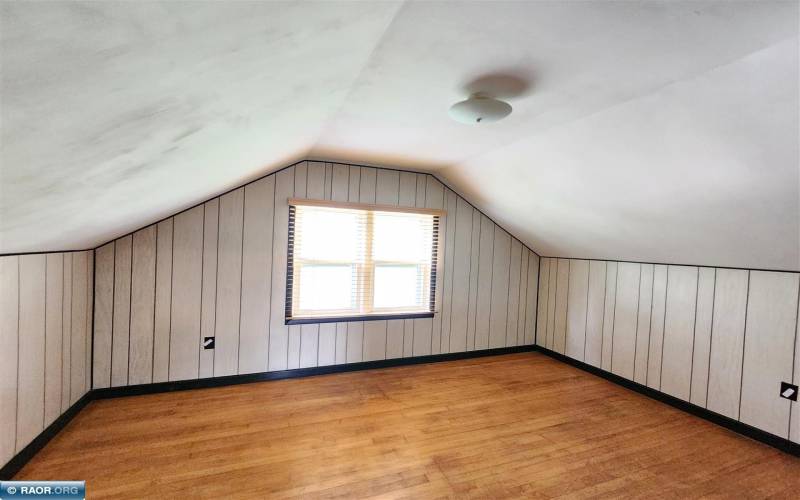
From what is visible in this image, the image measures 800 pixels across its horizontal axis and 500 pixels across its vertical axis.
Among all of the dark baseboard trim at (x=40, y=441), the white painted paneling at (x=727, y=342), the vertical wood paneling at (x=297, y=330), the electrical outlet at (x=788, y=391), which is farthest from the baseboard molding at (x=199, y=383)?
the electrical outlet at (x=788, y=391)

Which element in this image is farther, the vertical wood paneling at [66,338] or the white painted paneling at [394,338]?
the white painted paneling at [394,338]

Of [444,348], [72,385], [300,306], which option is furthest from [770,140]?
[72,385]

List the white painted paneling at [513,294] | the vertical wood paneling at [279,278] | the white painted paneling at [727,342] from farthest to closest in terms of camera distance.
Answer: the white painted paneling at [513,294] → the vertical wood paneling at [279,278] → the white painted paneling at [727,342]

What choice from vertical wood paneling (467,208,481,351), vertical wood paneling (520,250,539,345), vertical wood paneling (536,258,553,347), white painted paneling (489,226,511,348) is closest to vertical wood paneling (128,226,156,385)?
vertical wood paneling (467,208,481,351)

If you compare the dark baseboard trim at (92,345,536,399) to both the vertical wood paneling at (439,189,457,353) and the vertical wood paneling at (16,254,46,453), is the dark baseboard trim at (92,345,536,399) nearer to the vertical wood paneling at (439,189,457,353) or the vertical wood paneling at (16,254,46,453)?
the vertical wood paneling at (439,189,457,353)

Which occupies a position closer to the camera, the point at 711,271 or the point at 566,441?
the point at 566,441

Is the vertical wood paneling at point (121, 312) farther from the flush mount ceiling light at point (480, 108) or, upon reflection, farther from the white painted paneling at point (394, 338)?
the flush mount ceiling light at point (480, 108)

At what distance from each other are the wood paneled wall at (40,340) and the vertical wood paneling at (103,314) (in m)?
0.11

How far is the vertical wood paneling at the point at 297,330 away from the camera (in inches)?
143

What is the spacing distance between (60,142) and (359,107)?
1.58 m

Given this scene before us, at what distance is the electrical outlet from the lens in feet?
8.52

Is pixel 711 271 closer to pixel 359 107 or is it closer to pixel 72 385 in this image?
pixel 359 107

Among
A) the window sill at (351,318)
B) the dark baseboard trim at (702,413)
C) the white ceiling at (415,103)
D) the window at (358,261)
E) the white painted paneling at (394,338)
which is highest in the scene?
the white ceiling at (415,103)

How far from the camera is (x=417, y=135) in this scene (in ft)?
9.27
